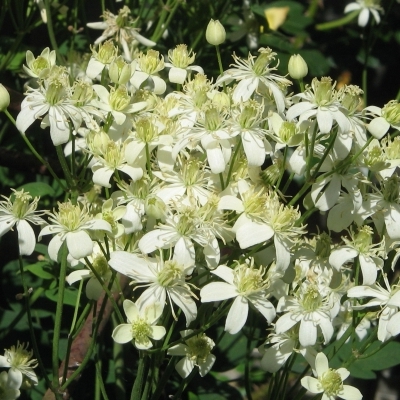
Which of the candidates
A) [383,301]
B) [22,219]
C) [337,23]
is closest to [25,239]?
[22,219]

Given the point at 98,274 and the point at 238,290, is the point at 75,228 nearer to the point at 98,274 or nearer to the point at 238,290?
the point at 98,274

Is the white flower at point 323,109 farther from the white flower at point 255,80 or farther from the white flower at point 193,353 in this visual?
the white flower at point 193,353

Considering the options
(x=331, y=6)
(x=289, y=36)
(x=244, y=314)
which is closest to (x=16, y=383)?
(x=244, y=314)

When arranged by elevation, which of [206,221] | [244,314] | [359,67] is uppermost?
[206,221]

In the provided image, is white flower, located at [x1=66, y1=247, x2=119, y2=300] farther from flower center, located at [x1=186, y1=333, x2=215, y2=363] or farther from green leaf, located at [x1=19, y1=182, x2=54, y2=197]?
green leaf, located at [x1=19, y1=182, x2=54, y2=197]

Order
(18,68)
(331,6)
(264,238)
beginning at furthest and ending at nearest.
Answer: (331,6) → (18,68) → (264,238)

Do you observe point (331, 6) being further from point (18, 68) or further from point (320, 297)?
point (320, 297)

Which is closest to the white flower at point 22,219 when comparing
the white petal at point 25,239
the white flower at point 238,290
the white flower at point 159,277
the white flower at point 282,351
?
the white petal at point 25,239

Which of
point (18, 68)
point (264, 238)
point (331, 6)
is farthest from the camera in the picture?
point (331, 6)
